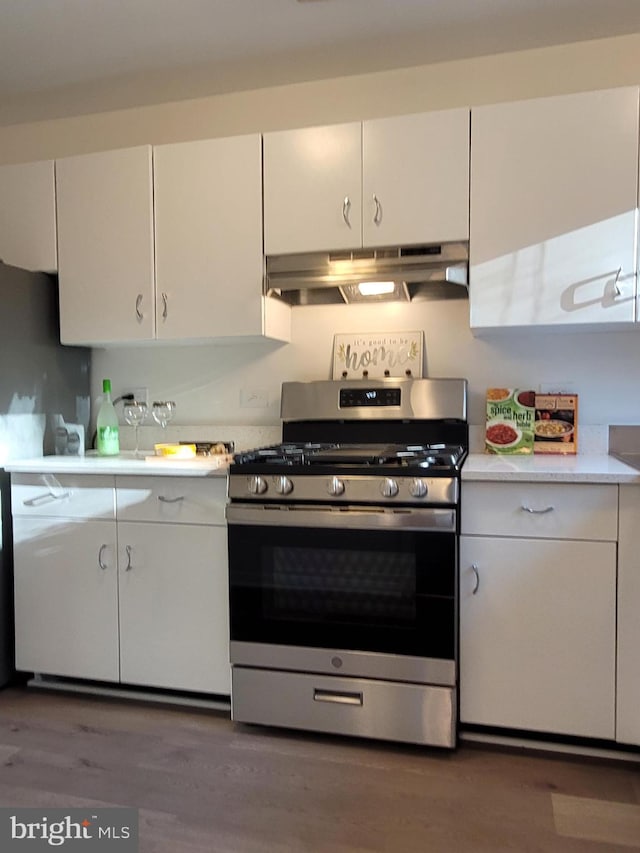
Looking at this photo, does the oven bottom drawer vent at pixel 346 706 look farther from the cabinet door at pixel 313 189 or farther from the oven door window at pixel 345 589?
the cabinet door at pixel 313 189

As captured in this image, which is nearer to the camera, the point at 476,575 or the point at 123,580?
the point at 476,575

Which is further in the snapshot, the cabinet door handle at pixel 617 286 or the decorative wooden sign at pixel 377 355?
the decorative wooden sign at pixel 377 355

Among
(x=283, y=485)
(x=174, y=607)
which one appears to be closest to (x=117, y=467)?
(x=174, y=607)

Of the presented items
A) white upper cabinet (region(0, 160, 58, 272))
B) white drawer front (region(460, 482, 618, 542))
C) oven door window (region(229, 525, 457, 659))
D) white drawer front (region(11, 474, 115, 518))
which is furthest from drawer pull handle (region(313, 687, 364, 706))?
white upper cabinet (region(0, 160, 58, 272))

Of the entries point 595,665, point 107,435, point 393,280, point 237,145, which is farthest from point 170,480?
point 595,665

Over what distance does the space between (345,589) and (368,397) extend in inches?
32.6

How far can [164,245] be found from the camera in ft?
7.86

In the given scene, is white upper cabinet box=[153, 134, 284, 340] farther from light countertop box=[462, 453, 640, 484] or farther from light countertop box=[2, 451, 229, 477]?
light countertop box=[462, 453, 640, 484]

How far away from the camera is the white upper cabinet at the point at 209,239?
7.57 feet

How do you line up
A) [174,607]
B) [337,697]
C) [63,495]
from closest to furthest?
[337,697]
[174,607]
[63,495]

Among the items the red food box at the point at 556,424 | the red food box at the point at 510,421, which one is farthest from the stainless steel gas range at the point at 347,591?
the red food box at the point at 556,424

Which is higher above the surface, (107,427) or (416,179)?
(416,179)

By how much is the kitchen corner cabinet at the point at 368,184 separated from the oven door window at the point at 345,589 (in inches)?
41.2

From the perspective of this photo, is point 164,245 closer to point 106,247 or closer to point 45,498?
point 106,247
